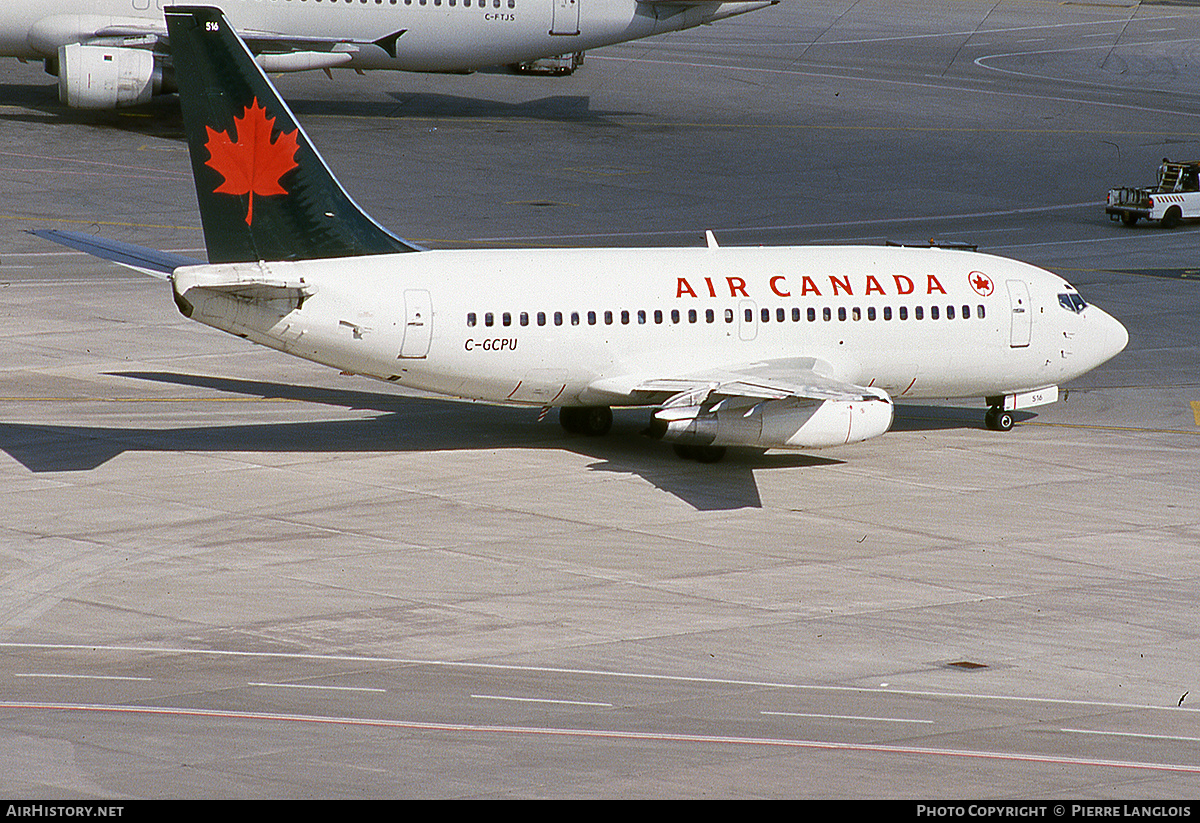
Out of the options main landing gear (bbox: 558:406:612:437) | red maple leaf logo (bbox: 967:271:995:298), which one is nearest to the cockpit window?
red maple leaf logo (bbox: 967:271:995:298)

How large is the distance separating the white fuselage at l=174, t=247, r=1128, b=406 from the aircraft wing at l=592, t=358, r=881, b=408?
20 centimetres

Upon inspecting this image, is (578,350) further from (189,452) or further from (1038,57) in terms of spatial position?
(1038,57)

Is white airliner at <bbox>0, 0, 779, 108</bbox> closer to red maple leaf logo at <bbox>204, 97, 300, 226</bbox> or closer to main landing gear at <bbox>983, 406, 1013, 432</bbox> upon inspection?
red maple leaf logo at <bbox>204, 97, 300, 226</bbox>

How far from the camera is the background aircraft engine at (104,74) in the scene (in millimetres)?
83438

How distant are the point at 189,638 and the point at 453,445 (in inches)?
612

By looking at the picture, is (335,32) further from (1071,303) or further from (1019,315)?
(1019,315)

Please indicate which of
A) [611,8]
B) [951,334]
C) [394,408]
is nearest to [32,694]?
[394,408]

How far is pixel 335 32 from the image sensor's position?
3533 inches

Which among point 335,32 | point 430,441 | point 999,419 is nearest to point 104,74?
point 335,32

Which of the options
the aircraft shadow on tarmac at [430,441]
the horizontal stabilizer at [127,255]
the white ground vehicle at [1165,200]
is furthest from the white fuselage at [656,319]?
the white ground vehicle at [1165,200]

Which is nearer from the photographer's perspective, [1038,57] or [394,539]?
[394,539]

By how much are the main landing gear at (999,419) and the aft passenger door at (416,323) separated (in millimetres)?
16559

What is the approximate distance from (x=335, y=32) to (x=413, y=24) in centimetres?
414

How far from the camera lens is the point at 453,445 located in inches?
1703
